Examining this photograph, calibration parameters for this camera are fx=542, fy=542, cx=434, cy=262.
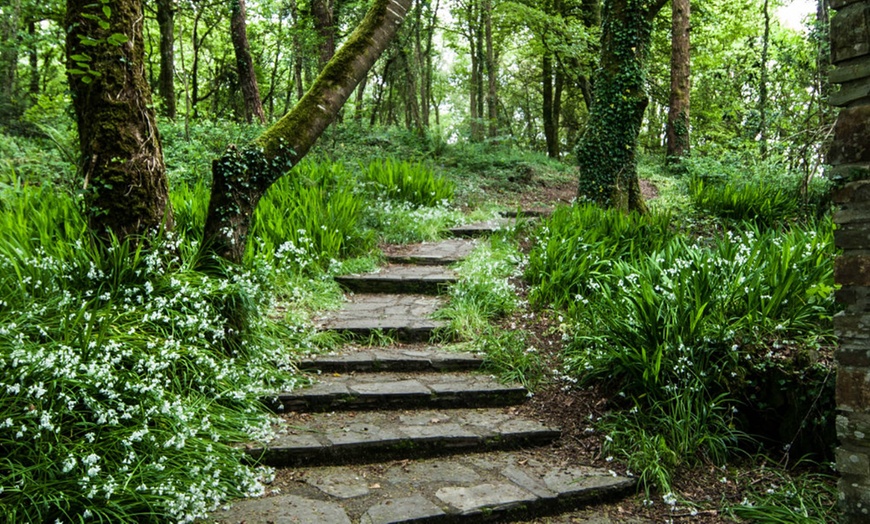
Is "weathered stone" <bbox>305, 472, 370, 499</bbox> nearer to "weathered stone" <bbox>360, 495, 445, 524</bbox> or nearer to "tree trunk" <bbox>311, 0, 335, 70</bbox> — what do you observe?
"weathered stone" <bbox>360, 495, 445, 524</bbox>

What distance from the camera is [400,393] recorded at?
3631 millimetres

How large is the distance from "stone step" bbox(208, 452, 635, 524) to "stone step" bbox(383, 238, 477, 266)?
3.05 meters

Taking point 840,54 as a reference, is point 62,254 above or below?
below

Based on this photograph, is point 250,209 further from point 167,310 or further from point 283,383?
point 283,383

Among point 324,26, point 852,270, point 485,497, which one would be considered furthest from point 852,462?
point 324,26

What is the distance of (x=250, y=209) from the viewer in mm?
3961

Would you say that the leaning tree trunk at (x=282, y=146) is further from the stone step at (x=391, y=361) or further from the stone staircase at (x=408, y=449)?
the stone staircase at (x=408, y=449)

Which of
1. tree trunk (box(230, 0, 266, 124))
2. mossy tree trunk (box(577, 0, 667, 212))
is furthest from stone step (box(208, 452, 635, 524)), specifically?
tree trunk (box(230, 0, 266, 124))

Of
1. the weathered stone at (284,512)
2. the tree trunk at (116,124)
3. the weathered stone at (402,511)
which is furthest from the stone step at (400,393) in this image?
the tree trunk at (116,124)

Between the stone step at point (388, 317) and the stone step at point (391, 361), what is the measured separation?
0.23 meters

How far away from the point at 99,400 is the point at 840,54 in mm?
3785

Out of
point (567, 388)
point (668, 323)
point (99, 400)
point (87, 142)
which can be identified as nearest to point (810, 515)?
point (668, 323)

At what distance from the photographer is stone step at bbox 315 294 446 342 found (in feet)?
14.5

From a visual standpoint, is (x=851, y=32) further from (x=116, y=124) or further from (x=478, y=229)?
(x=478, y=229)
